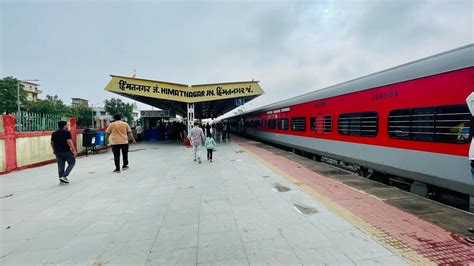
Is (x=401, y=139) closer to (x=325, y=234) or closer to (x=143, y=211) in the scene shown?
(x=325, y=234)

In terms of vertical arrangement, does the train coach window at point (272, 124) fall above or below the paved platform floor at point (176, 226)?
above

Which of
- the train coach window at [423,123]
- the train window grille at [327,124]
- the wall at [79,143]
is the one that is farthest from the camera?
the wall at [79,143]

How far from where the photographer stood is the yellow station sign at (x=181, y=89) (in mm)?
14211

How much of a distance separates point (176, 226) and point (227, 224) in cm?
77

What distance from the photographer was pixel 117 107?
242 ft

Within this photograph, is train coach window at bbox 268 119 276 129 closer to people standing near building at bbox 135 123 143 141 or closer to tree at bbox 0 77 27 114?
people standing near building at bbox 135 123 143 141

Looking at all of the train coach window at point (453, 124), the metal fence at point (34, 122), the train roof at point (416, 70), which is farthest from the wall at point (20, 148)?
the train coach window at point (453, 124)

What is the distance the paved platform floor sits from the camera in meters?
2.78

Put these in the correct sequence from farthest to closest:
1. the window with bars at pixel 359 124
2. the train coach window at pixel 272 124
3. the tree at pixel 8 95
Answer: the tree at pixel 8 95 < the train coach window at pixel 272 124 < the window with bars at pixel 359 124

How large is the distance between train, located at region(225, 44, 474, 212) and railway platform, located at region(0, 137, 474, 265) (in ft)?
1.83

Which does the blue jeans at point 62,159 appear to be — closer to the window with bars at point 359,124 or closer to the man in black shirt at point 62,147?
the man in black shirt at point 62,147

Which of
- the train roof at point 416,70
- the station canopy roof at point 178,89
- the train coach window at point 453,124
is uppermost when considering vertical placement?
the station canopy roof at point 178,89

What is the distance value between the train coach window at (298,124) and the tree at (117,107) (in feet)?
231

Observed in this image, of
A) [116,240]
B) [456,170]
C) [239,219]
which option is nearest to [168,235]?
[116,240]
